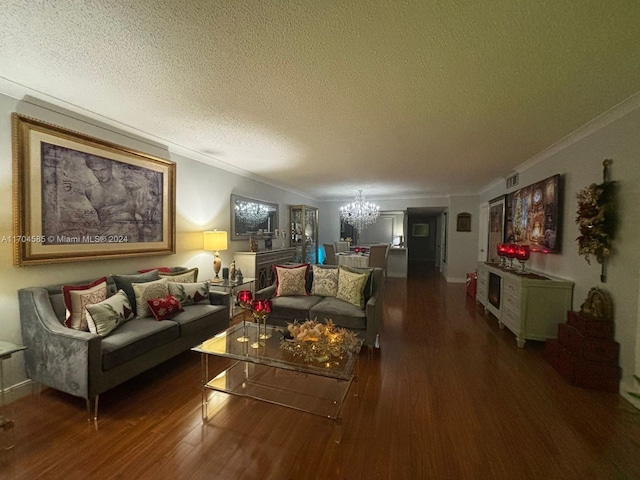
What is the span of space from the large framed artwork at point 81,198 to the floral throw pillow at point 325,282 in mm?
2001

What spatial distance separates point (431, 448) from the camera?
1.63m

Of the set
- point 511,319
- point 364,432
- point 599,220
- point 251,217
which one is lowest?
point 364,432

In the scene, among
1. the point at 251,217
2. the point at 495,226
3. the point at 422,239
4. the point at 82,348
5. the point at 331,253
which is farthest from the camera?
the point at 422,239

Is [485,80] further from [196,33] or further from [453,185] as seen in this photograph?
[453,185]

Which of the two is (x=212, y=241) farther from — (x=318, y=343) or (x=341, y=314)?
(x=318, y=343)

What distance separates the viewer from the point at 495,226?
216 inches

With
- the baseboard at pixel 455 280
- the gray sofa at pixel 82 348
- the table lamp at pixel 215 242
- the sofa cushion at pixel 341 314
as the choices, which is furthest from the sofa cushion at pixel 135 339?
the baseboard at pixel 455 280

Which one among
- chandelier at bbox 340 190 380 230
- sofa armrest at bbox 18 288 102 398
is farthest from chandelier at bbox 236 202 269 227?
sofa armrest at bbox 18 288 102 398

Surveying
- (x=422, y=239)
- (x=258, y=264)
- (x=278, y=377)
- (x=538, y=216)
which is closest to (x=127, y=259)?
(x=258, y=264)

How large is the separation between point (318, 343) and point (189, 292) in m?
1.79

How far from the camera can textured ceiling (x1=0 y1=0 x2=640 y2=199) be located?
1329 mm

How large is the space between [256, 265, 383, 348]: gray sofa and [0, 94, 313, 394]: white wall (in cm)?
138

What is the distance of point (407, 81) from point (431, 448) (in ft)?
8.17

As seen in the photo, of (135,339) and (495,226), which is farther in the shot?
(495,226)
